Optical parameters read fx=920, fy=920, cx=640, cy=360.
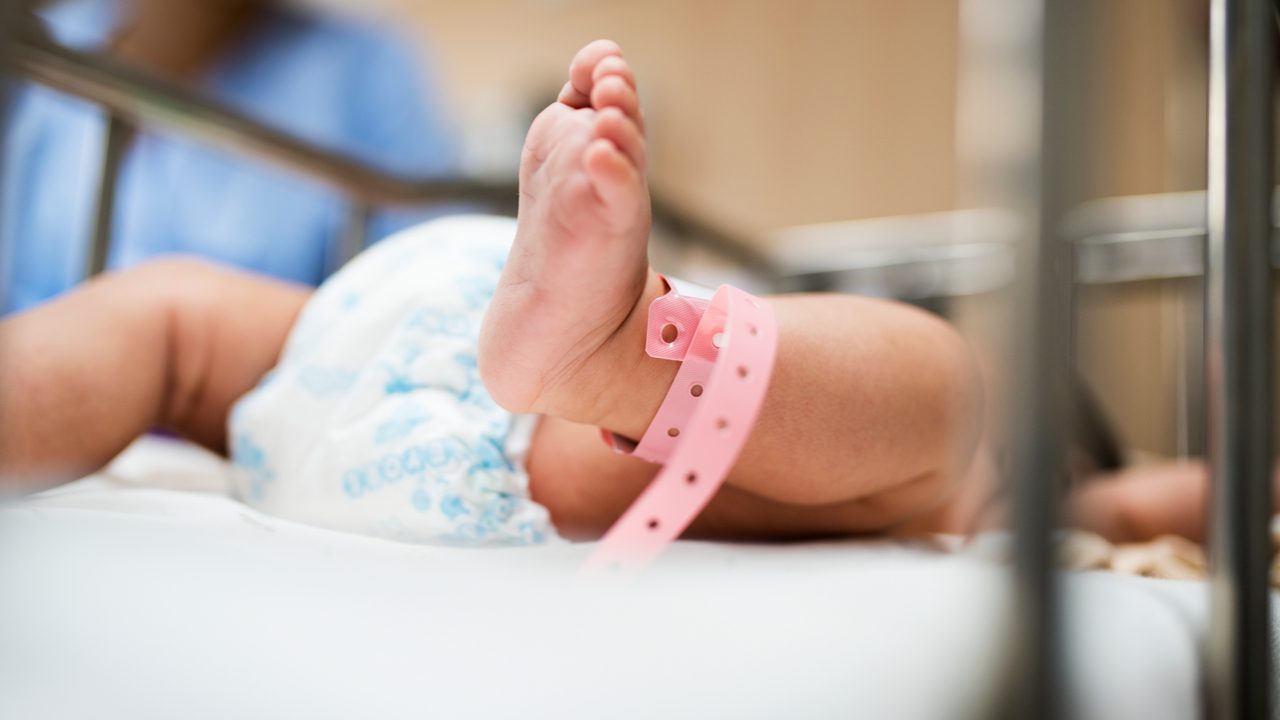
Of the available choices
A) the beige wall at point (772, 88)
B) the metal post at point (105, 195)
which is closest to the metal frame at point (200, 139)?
the metal post at point (105, 195)

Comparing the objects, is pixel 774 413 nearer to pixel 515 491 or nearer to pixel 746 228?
pixel 515 491

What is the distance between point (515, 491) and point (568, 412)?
84mm

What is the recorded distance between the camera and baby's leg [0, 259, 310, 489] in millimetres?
478

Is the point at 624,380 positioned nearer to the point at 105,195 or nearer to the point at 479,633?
the point at 479,633

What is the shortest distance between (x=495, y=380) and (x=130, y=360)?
0.28 meters

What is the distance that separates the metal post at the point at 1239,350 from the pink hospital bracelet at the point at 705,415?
0.57 ft

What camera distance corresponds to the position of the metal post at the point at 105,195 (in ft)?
2.07

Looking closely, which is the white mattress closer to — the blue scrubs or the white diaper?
the white diaper

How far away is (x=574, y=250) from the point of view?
349mm

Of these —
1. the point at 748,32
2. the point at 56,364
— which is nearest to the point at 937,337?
the point at 56,364

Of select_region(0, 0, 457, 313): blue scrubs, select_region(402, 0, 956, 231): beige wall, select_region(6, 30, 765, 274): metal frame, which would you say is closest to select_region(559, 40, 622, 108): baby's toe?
select_region(6, 30, 765, 274): metal frame

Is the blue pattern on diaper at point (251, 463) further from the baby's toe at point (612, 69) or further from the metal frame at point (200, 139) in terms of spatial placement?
the baby's toe at point (612, 69)

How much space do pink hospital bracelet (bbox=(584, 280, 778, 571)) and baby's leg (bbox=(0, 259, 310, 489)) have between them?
302mm

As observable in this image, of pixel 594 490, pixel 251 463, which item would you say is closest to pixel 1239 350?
pixel 594 490
